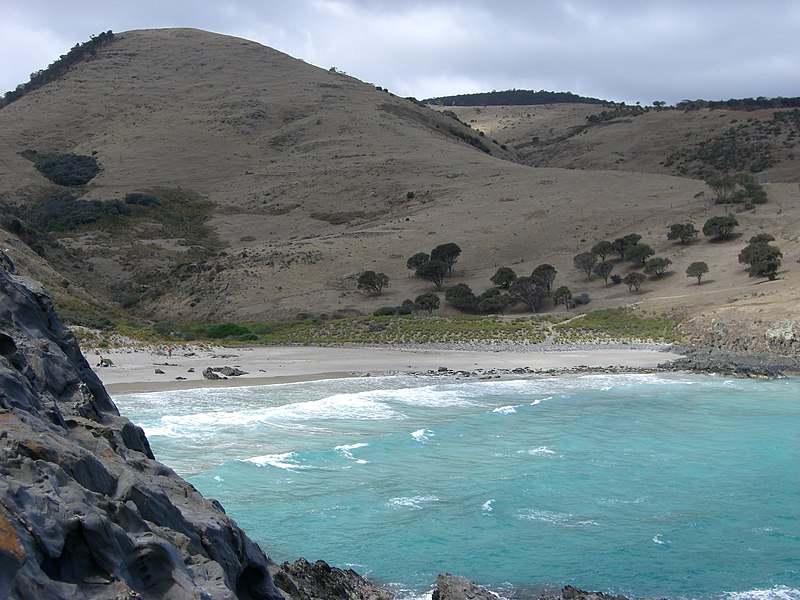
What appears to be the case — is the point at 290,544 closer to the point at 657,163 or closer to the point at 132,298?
the point at 132,298

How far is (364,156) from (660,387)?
2857 inches

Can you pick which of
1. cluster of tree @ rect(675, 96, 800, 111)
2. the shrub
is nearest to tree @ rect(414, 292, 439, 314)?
the shrub

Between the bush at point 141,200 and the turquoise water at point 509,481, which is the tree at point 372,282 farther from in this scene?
the bush at point 141,200

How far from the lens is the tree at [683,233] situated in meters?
61.7

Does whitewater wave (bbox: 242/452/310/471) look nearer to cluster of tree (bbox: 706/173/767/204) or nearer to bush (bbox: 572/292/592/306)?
bush (bbox: 572/292/592/306)

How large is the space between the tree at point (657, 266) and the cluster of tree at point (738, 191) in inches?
579

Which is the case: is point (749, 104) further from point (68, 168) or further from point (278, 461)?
point (278, 461)

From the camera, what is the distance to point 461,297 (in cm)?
5569

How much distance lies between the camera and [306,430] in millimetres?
21375

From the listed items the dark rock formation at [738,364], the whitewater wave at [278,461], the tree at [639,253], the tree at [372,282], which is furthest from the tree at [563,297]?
the whitewater wave at [278,461]

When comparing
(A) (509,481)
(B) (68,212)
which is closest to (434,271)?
(B) (68,212)

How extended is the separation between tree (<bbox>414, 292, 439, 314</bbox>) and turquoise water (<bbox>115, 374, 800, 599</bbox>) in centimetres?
2630

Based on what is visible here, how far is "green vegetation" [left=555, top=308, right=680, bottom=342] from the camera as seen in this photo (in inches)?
1718

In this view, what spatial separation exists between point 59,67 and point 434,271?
96676mm
